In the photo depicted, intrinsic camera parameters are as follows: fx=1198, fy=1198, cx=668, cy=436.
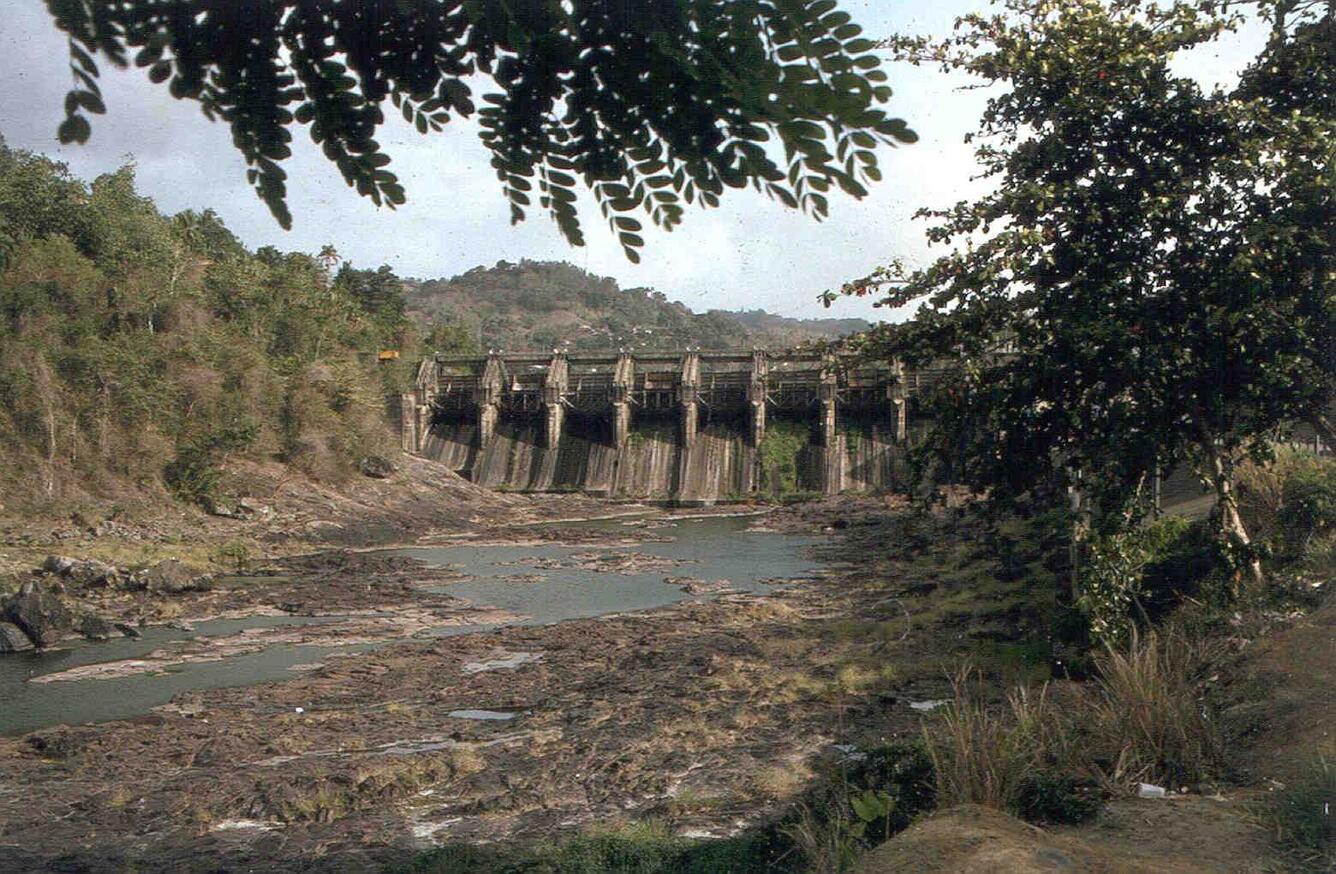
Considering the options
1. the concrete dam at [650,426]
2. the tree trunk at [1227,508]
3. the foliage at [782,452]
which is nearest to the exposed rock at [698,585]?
the tree trunk at [1227,508]

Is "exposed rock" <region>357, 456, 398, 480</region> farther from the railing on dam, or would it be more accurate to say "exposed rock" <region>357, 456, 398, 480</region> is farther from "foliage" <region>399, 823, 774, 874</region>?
"foliage" <region>399, 823, 774, 874</region>

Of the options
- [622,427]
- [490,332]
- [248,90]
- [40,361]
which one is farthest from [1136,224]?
[490,332]

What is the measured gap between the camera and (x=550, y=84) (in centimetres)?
353

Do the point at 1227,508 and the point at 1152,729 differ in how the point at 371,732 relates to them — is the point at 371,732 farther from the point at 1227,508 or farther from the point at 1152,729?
the point at 1227,508

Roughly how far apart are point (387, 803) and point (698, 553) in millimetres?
19401

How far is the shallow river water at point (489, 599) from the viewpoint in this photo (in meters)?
13.1

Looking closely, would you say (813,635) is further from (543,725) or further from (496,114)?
(496,114)

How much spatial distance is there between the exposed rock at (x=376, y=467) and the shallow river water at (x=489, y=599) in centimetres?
666

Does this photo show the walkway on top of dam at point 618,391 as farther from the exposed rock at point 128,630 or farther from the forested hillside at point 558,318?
the exposed rock at point 128,630

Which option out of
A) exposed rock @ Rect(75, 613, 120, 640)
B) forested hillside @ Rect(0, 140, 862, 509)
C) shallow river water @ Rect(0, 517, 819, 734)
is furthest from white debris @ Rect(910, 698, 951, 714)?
exposed rock @ Rect(75, 613, 120, 640)

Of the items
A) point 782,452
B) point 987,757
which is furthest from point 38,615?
point 782,452

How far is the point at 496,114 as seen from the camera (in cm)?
361

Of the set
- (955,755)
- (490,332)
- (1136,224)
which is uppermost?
(490,332)

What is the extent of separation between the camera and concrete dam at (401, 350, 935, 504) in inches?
1608
